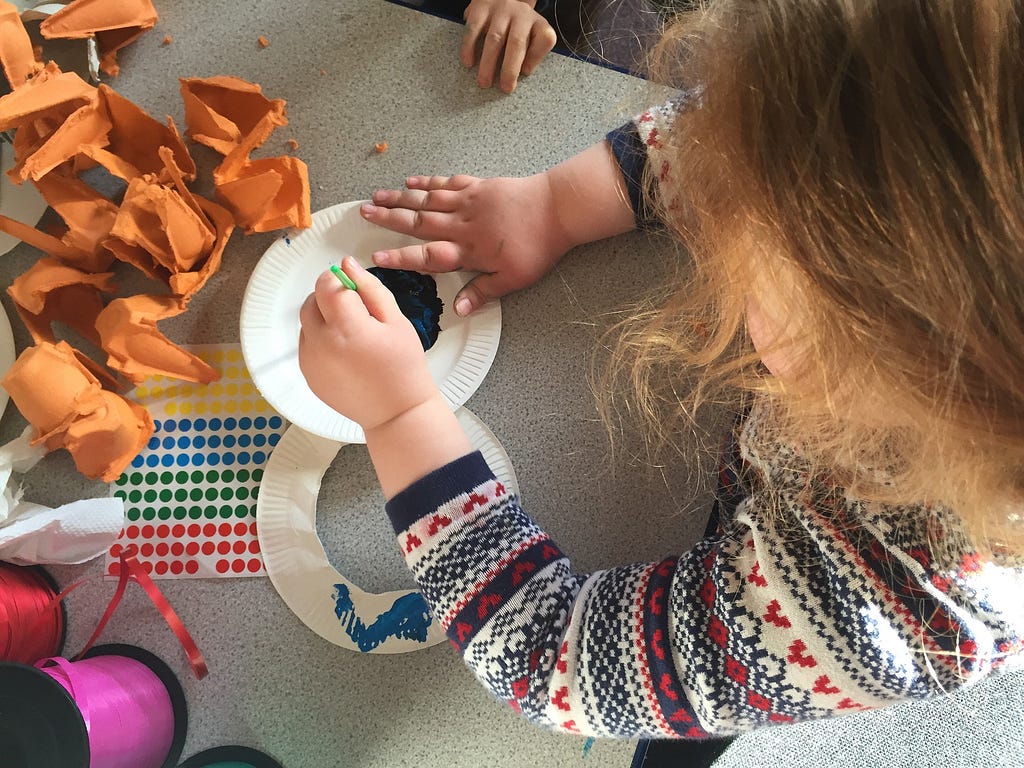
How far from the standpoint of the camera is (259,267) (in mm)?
615

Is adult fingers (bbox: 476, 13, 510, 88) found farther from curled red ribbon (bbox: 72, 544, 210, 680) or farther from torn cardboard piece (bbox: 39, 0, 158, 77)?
curled red ribbon (bbox: 72, 544, 210, 680)

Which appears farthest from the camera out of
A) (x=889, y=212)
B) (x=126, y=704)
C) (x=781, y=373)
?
(x=126, y=704)

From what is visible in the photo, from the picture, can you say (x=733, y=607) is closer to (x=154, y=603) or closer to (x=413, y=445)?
(x=413, y=445)

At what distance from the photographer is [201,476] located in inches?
23.8

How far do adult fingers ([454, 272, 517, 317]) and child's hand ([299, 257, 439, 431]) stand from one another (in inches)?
2.4

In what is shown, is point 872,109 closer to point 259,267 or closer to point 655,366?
point 655,366

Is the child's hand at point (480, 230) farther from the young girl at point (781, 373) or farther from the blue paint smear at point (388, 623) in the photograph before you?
the blue paint smear at point (388, 623)

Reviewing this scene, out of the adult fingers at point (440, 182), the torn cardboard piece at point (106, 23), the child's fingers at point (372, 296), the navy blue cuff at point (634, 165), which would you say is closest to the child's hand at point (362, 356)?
the child's fingers at point (372, 296)

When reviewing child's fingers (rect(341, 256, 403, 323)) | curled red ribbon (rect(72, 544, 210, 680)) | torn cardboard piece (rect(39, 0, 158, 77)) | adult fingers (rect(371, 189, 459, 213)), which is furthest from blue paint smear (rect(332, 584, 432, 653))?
torn cardboard piece (rect(39, 0, 158, 77))

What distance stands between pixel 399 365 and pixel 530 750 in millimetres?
316

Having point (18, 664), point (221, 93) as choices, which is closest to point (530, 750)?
point (18, 664)

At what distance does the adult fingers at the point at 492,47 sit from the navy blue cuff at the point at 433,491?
0.36m

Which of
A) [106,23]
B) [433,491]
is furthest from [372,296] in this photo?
[106,23]

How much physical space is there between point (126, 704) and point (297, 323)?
313mm
